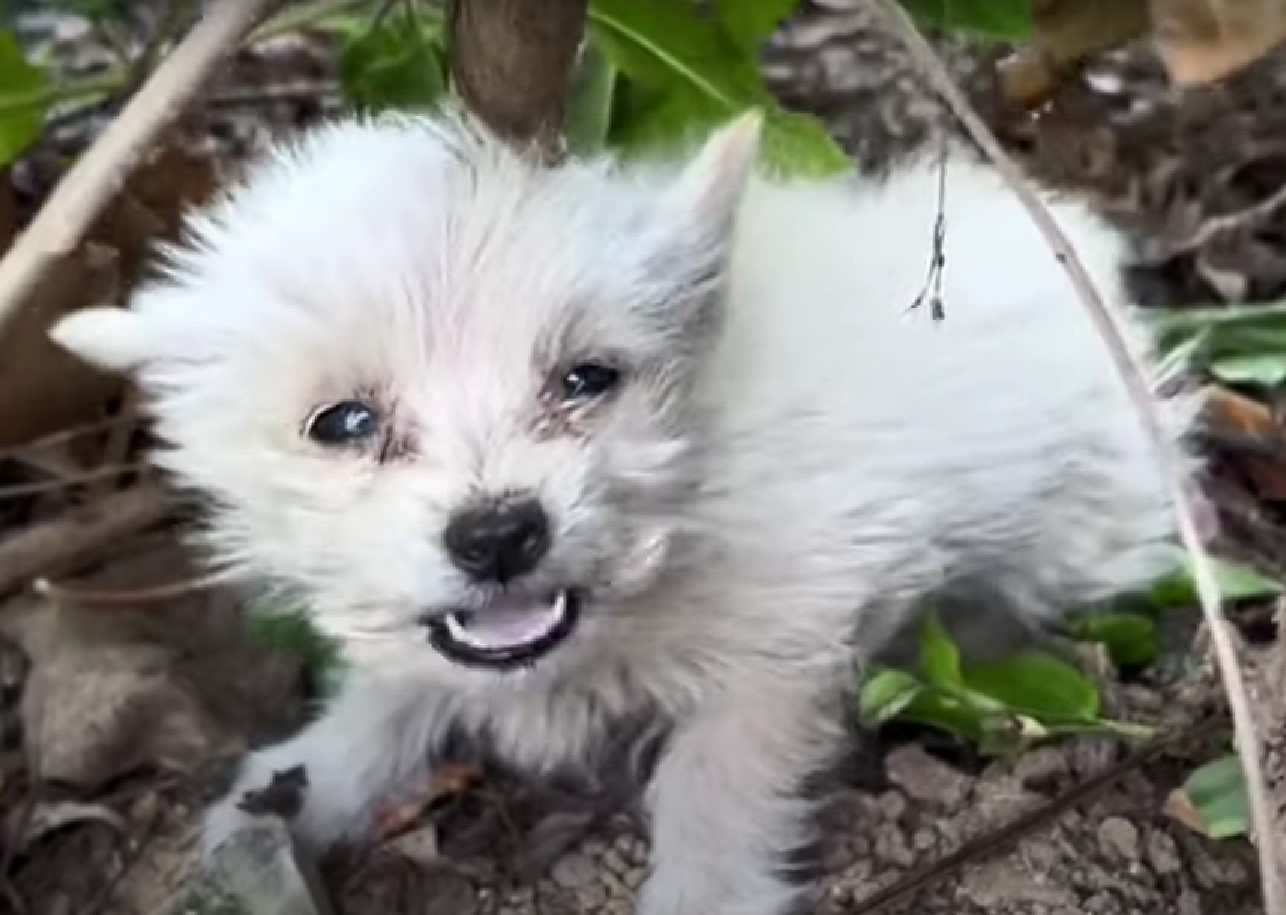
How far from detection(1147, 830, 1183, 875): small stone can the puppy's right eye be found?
0.54m

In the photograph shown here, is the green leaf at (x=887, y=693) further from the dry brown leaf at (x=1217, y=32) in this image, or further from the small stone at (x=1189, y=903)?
the dry brown leaf at (x=1217, y=32)

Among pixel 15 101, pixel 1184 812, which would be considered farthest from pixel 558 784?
pixel 15 101

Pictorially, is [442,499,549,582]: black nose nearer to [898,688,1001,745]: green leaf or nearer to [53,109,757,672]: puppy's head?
[53,109,757,672]: puppy's head

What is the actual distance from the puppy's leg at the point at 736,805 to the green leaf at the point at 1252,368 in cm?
58

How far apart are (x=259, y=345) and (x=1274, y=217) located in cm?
118

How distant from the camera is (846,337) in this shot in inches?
61.5

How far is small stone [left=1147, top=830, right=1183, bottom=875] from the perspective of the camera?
1523mm

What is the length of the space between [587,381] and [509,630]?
5.3 inches

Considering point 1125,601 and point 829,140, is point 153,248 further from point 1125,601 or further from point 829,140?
point 1125,601

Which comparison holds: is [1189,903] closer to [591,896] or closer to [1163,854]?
[1163,854]

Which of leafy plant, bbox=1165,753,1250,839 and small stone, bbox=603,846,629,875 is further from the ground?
leafy plant, bbox=1165,753,1250,839

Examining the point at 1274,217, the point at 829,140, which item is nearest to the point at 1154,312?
the point at 1274,217

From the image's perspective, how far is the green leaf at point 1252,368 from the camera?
1980 millimetres

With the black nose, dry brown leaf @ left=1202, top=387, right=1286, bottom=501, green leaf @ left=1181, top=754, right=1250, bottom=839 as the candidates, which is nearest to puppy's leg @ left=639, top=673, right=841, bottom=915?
green leaf @ left=1181, top=754, right=1250, bottom=839
